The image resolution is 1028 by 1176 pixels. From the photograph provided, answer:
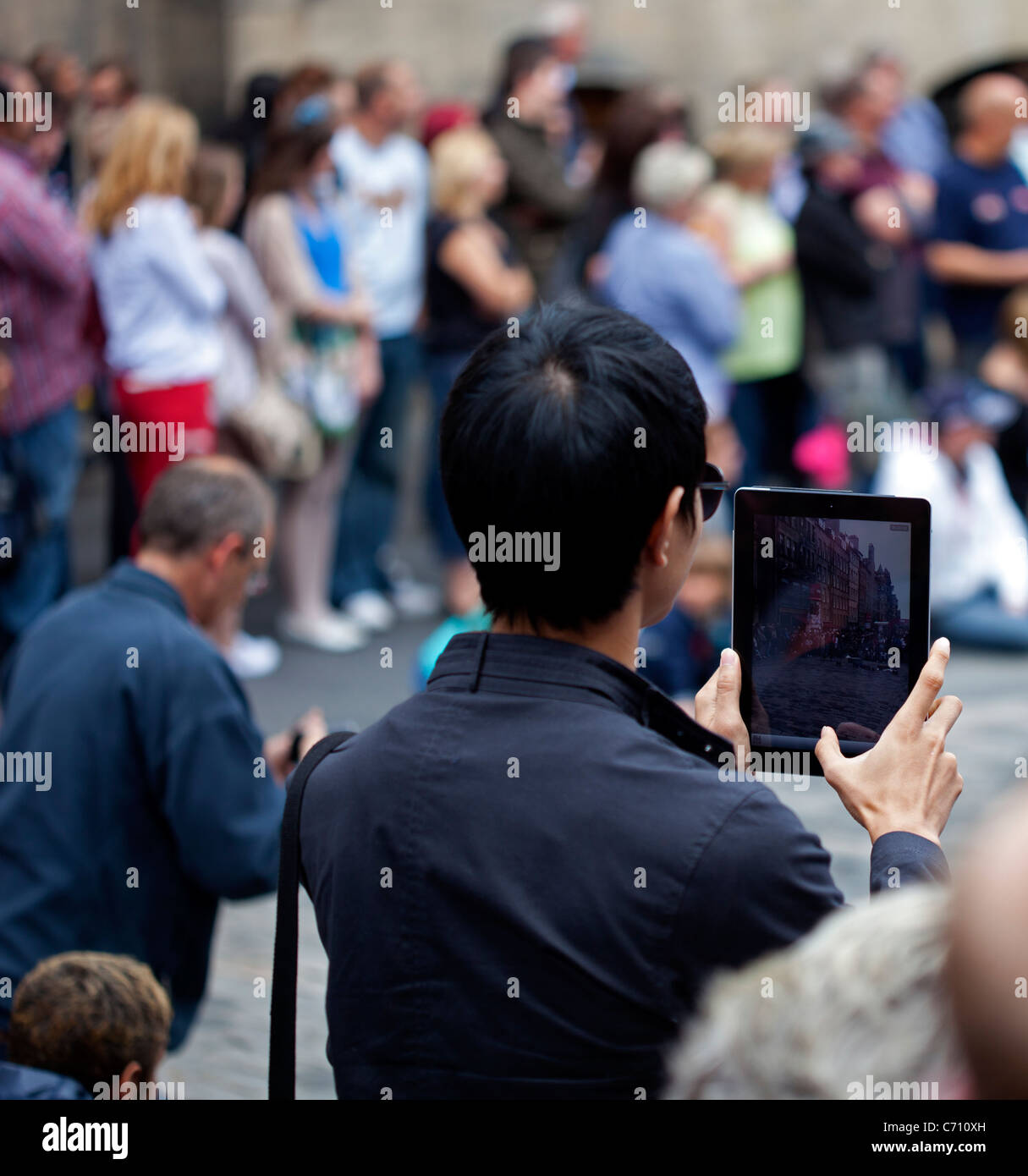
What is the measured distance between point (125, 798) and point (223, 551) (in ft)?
1.81

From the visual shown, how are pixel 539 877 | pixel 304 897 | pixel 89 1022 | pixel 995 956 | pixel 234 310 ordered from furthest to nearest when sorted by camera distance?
pixel 234 310 → pixel 304 897 → pixel 89 1022 → pixel 539 877 → pixel 995 956

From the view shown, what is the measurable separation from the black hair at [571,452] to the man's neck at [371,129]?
6.12 m

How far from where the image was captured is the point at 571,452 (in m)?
1.68

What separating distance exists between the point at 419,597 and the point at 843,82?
3.40m

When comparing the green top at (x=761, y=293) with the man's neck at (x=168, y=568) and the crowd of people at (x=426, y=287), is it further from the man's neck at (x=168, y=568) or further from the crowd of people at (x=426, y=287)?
the man's neck at (x=168, y=568)

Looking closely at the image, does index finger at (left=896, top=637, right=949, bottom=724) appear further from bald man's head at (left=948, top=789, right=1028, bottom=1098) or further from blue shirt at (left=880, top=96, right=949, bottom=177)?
blue shirt at (left=880, top=96, right=949, bottom=177)

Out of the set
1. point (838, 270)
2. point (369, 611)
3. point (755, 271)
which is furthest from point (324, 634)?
point (838, 270)

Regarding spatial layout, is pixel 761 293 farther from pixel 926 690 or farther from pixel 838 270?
pixel 926 690

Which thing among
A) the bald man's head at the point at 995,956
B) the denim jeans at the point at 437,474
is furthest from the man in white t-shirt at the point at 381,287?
the bald man's head at the point at 995,956

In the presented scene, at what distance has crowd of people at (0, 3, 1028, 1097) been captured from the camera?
162 cm

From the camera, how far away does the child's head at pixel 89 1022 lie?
268 cm

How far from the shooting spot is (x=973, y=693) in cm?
668

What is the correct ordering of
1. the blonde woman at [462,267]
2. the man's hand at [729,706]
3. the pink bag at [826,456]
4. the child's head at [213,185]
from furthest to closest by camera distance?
the pink bag at [826,456], the blonde woman at [462,267], the child's head at [213,185], the man's hand at [729,706]
